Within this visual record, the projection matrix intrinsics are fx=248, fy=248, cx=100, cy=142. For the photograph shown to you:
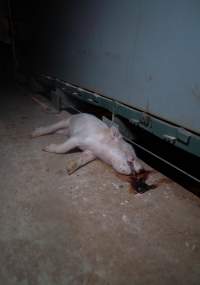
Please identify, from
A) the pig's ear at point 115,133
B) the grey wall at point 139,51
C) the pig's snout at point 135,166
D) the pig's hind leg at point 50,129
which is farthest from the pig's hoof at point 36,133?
the pig's snout at point 135,166

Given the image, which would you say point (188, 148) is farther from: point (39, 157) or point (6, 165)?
point (6, 165)

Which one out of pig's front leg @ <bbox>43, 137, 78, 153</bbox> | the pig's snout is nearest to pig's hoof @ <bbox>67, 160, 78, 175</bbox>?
pig's front leg @ <bbox>43, 137, 78, 153</bbox>

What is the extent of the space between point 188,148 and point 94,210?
0.72 metres

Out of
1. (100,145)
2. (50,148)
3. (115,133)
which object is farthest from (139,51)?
(50,148)

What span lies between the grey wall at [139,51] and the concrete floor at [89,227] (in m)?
0.58

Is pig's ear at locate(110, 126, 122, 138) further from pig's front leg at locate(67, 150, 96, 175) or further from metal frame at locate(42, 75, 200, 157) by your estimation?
pig's front leg at locate(67, 150, 96, 175)

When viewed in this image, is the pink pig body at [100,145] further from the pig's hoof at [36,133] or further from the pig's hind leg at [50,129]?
the pig's hoof at [36,133]

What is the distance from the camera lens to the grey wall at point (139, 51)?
1.50 meters

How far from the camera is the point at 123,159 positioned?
1.96 meters

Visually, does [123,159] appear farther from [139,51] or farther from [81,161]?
[139,51]

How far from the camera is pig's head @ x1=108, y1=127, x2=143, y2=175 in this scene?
1.94m

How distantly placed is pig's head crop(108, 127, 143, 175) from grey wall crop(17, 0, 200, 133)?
0.35 meters

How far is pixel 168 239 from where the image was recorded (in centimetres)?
143

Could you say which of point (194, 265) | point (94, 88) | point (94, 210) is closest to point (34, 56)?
point (94, 88)
